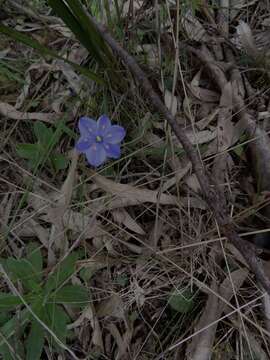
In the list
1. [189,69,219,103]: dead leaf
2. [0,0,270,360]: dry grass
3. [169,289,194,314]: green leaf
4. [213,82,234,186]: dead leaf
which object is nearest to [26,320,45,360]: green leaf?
[0,0,270,360]: dry grass

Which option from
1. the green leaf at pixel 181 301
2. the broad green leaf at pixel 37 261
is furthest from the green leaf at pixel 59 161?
the green leaf at pixel 181 301

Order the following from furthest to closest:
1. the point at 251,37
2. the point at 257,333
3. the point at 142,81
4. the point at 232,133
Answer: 1. the point at 251,37
2. the point at 232,133
3. the point at 142,81
4. the point at 257,333

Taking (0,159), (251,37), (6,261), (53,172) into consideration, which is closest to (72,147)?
(53,172)

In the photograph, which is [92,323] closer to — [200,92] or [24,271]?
[24,271]

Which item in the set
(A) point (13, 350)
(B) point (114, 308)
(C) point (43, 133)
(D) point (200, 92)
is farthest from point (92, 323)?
(D) point (200, 92)

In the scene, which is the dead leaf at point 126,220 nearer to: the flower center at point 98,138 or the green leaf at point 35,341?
the flower center at point 98,138

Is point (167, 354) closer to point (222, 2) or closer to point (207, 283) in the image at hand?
point (207, 283)
